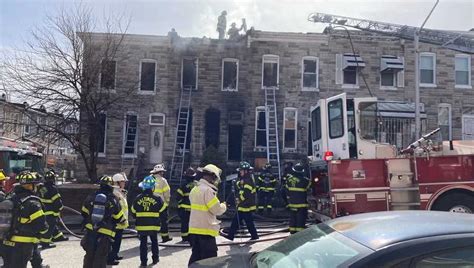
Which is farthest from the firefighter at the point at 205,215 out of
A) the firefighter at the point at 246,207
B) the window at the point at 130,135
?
the window at the point at 130,135

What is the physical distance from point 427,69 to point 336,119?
14.8 meters

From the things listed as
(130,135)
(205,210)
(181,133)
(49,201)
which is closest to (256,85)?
(181,133)

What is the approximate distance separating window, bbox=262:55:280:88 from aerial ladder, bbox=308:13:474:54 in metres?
2.80

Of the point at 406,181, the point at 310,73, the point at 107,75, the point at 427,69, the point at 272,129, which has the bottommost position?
the point at 406,181

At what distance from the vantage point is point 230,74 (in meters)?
21.2

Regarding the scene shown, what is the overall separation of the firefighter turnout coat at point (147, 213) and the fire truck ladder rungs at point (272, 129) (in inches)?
488

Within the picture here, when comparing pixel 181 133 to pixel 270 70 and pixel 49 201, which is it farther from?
pixel 49 201

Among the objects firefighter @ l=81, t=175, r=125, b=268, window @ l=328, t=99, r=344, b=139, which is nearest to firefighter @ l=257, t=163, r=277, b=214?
window @ l=328, t=99, r=344, b=139

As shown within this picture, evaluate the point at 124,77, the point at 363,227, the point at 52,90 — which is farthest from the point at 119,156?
the point at 363,227

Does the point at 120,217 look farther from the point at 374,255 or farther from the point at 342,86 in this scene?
the point at 342,86

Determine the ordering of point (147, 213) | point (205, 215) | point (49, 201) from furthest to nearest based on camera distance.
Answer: point (49, 201) → point (147, 213) → point (205, 215)

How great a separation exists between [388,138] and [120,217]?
6.09 meters

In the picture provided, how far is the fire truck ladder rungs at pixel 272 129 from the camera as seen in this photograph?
19516 millimetres

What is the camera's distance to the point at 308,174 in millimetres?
9938
